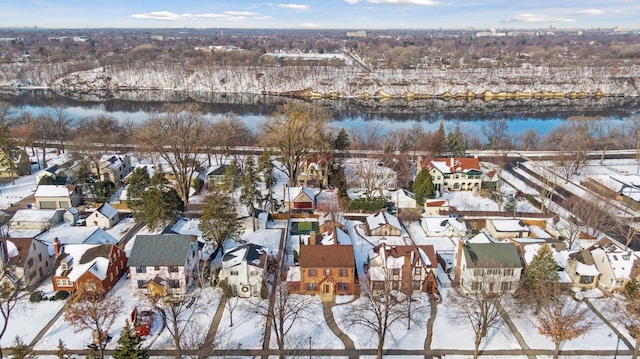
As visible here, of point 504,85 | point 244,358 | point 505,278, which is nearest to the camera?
point 244,358

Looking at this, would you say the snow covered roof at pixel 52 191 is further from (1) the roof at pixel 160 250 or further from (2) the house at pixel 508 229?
(2) the house at pixel 508 229

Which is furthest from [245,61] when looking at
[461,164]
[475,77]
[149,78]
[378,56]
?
[461,164]

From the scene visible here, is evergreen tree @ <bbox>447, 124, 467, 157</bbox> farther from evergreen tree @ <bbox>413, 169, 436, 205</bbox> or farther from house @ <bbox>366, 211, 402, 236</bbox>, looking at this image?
house @ <bbox>366, 211, 402, 236</bbox>

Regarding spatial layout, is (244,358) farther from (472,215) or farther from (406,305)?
(472,215)

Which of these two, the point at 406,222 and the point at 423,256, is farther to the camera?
the point at 406,222

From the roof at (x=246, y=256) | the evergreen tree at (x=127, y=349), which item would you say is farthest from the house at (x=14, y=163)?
the evergreen tree at (x=127, y=349)

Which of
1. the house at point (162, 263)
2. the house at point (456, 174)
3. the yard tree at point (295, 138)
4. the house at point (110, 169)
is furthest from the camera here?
the house at point (110, 169)

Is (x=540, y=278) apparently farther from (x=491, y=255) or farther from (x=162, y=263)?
(x=162, y=263)
